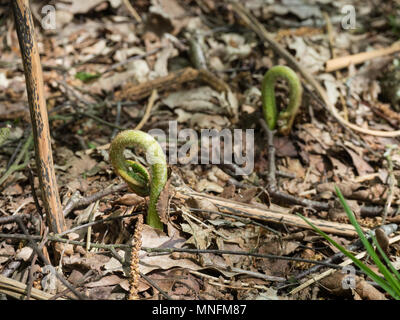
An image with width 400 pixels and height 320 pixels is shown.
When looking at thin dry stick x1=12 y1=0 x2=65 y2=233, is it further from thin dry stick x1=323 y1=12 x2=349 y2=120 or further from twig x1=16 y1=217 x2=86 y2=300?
thin dry stick x1=323 y1=12 x2=349 y2=120

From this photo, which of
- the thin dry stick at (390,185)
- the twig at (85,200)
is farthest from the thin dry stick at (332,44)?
the twig at (85,200)

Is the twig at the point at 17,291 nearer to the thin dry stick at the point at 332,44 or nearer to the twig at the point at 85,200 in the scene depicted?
the twig at the point at 85,200

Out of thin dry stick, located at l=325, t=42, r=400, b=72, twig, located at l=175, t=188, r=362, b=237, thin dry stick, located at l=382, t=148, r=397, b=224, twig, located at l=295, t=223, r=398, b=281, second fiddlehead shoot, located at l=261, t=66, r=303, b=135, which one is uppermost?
thin dry stick, located at l=325, t=42, r=400, b=72

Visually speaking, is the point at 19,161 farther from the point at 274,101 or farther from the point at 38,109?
the point at 274,101

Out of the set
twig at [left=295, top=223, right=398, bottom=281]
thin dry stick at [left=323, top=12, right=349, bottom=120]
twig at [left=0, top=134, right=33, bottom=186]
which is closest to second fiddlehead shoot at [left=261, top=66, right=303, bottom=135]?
thin dry stick at [left=323, top=12, right=349, bottom=120]

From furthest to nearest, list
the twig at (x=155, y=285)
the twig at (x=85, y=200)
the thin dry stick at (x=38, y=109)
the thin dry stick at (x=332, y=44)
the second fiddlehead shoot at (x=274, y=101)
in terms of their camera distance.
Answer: the thin dry stick at (x=332, y=44), the second fiddlehead shoot at (x=274, y=101), the twig at (x=85, y=200), the twig at (x=155, y=285), the thin dry stick at (x=38, y=109)
